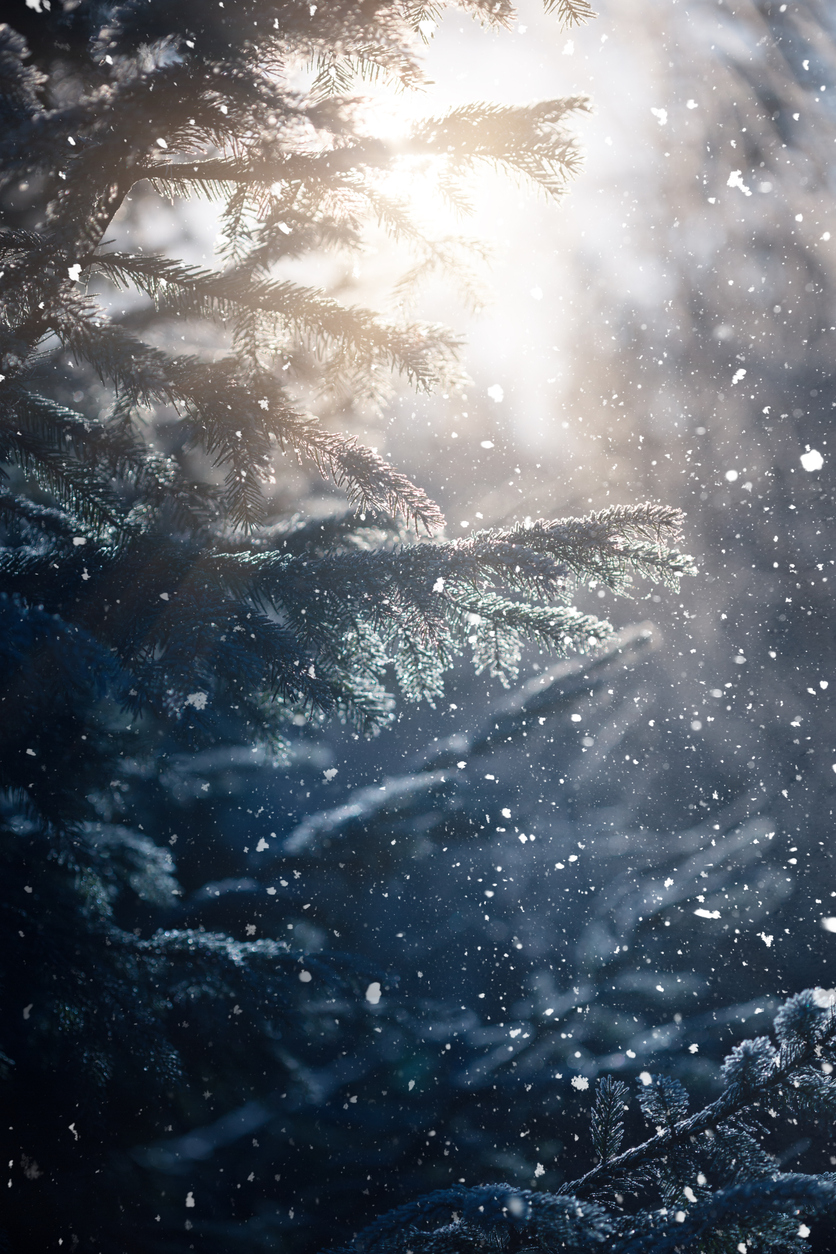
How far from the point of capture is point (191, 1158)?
2.73m

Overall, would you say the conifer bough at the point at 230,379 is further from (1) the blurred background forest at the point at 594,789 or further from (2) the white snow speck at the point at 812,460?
(2) the white snow speck at the point at 812,460

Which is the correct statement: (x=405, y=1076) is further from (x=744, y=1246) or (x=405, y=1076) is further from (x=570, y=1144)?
(x=744, y=1246)

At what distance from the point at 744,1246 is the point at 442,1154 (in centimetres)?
312

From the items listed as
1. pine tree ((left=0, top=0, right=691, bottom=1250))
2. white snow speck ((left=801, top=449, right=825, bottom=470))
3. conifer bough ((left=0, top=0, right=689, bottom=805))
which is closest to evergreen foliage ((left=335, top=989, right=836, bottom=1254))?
pine tree ((left=0, top=0, right=691, bottom=1250))

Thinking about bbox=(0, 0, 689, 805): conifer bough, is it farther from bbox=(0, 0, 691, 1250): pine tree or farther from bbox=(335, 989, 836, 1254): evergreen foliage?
bbox=(335, 989, 836, 1254): evergreen foliage

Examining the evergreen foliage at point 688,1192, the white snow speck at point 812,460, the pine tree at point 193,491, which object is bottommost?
the evergreen foliage at point 688,1192

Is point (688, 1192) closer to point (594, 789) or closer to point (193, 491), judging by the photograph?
point (193, 491)

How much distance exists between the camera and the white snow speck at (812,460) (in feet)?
19.4

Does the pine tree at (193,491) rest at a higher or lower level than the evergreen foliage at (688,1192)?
higher

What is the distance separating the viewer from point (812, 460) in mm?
5938

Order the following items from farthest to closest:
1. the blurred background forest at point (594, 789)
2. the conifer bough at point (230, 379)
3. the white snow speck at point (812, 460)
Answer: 1. the white snow speck at point (812, 460)
2. the blurred background forest at point (594, 789)
3. the conifer bough at point (230, 379)

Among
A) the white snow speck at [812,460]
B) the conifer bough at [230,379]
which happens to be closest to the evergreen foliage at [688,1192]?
the conifer bough at [230,379]

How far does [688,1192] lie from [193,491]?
6.00 feet

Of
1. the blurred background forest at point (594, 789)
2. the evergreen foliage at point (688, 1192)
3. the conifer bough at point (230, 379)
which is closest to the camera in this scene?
the evergreen foliage at point (688, 1192)
